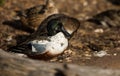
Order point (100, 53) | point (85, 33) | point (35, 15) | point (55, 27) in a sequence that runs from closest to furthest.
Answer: point (55, 27) < point (100, 53) < point (35, 15) < point (85, 33)

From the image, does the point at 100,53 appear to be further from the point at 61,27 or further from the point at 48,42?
the point at 48,42

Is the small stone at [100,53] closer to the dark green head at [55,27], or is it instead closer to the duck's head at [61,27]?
the duck's head at [61,27]

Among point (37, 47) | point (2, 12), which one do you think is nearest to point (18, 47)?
point (37, 47)

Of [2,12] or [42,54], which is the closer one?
[42,54]

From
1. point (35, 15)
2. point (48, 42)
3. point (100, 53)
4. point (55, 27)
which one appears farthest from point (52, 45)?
point (35, 15)

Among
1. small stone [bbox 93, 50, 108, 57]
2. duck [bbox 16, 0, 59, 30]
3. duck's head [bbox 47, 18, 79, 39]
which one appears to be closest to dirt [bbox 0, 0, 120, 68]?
→ small stone [bbox 93, 50, 108, 57]

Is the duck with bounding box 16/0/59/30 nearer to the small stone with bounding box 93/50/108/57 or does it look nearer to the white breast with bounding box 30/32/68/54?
the small stone with bounding box 93/50/108/57

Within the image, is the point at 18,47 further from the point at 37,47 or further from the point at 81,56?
the point at 81,56
